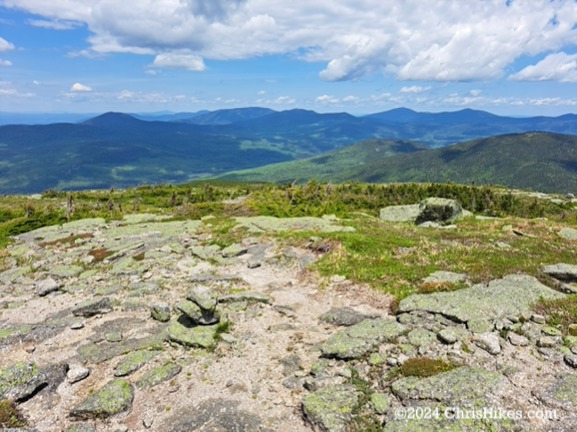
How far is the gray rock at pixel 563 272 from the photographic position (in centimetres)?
1787

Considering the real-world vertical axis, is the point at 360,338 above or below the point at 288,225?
above

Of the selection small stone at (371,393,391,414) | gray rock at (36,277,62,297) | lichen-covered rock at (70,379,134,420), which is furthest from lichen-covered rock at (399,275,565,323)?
gray rock at (36,277,62,297)

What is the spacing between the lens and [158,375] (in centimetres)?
1283

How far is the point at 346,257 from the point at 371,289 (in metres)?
4.51

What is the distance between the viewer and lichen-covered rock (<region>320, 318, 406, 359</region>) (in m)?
13.2

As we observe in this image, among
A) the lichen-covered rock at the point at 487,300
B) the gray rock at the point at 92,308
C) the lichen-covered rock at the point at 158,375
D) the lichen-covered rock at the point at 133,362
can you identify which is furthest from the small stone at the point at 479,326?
the gray rock at the point at 92,308

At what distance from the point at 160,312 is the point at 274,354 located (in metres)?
6.36

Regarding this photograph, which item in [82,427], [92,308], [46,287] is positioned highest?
[82,427]

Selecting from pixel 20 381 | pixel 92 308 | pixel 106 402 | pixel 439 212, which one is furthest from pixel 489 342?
pixel 439 212

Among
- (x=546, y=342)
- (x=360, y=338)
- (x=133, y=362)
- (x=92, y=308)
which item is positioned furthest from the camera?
(x=92, y=308)

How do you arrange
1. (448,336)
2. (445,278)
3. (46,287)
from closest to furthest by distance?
1. (448,336)
2. (445,278)
3. (46,287)

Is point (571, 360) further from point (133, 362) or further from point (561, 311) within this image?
point (133, 362)

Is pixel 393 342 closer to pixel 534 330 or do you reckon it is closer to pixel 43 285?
pixel 534 330

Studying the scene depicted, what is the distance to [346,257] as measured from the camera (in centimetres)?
2305
